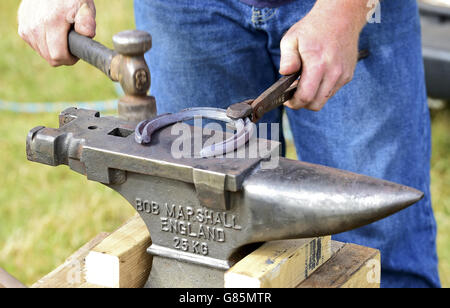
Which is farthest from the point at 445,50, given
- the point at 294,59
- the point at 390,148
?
the point at 294,59

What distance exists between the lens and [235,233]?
45.5 inches

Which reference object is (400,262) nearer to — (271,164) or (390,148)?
(390,148)

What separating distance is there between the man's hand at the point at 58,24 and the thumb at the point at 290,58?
43 centimetres

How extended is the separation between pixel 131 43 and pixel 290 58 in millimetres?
342

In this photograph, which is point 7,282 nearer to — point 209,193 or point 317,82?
point 209,193

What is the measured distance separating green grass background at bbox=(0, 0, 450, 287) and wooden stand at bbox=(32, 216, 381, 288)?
1.43 meters

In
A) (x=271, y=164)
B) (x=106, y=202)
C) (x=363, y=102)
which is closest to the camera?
(x=271, y=164)

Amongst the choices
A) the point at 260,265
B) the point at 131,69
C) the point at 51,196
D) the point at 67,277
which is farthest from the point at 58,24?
the point at 51,196

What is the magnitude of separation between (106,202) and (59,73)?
1.68m

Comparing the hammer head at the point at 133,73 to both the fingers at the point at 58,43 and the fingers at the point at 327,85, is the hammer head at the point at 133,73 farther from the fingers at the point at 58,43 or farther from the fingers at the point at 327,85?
the fingers at the point at 327,85

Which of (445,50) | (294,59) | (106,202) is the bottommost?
(106,202)

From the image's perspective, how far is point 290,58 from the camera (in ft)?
4.51

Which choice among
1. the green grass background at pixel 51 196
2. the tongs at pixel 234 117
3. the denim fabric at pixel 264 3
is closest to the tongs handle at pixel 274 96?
the tongs at pixel 234 117

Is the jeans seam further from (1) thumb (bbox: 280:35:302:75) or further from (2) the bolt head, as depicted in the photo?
(2) the bolt head
